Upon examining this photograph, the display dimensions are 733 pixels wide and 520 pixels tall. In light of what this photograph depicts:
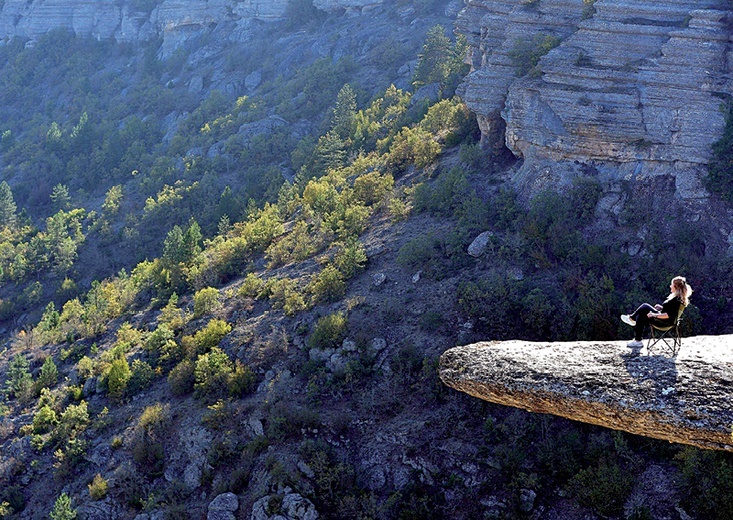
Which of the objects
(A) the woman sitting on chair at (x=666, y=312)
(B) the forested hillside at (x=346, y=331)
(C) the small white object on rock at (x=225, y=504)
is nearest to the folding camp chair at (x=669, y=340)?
(A) the woman sitting on chair at (x=666, y=312)

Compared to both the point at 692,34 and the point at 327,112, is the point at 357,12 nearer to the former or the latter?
the point at 327,112

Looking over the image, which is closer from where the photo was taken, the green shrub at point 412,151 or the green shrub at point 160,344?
the green shrub at point 160,344

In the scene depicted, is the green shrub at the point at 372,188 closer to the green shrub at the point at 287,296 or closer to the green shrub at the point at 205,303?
the green shrub at the point at 287,296

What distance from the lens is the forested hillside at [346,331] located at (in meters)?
15.6

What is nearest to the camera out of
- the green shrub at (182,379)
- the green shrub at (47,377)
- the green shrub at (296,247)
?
the green shrub at (182,379)

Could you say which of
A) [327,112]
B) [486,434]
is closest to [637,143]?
[486,434]

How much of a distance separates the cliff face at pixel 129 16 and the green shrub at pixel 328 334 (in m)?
44.9

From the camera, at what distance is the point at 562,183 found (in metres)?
23.1

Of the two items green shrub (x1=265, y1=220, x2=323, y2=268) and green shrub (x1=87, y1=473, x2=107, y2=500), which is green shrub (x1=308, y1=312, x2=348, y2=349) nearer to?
green shrub (x1=265, y1=220, x2=323, y2=268)

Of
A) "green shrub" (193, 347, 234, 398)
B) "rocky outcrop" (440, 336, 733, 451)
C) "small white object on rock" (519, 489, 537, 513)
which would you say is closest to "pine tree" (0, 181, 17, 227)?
"green shrub" (193, 347, 234, 398)

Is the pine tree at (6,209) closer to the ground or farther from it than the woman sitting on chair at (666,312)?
closer to the ground

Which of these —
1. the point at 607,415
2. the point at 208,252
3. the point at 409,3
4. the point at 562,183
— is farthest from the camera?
the point at 409,3

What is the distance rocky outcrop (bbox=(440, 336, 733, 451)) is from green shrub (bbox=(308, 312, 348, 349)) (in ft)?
38.2

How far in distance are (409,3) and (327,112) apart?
16119mm
